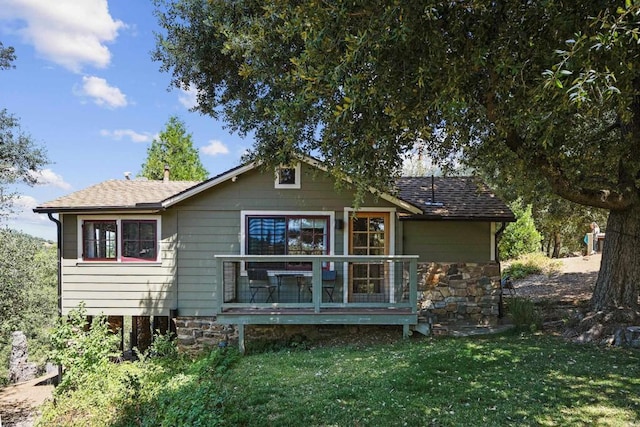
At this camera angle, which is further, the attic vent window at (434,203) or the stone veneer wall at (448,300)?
the attic vent window at (434,203)

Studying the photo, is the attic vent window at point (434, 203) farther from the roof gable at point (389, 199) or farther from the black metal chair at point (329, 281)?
the black metal chair at point (329, 281)

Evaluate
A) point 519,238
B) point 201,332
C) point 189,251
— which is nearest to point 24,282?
point 189,251

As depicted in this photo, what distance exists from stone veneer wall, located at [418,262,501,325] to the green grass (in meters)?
1.35

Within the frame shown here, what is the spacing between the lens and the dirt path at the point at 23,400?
9330 millimetres

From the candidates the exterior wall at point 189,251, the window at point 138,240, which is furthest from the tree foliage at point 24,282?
the window at point 138,240

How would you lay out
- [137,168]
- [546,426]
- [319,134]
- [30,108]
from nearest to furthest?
[546,426]
[319,134]
[30,108]
[137,168]

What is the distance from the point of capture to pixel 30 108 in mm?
11305

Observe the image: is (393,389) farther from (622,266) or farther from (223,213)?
(223,213)

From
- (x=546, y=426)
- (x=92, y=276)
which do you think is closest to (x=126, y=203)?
(x=92, y=276)

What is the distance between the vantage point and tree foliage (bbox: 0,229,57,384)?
37.0ft

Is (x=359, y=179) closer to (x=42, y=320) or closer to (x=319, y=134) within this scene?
(x=319, y=134)

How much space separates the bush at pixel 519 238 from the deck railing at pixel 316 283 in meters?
12.7

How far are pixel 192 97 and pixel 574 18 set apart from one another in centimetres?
700

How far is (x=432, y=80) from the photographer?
173 inches
